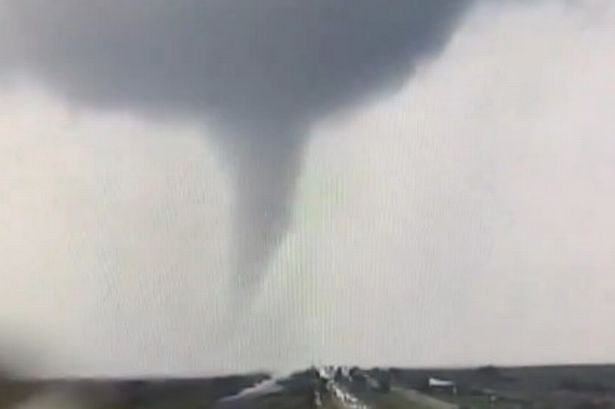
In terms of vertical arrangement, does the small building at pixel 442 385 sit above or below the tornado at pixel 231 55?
below

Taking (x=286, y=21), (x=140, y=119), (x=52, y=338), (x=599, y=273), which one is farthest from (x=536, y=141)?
(x=52, y=338)

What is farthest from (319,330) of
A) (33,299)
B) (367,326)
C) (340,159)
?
(33,299)

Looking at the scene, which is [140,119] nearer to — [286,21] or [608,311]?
[286,21]

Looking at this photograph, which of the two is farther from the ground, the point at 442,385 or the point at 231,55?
the point at 231,55

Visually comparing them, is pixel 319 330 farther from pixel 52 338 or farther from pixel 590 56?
pixel 590 56

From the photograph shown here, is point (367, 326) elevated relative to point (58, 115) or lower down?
lower down

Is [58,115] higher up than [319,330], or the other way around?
[58,115]

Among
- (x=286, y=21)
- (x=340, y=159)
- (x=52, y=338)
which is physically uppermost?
(x=286, y=21)

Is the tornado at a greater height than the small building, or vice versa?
the tornado

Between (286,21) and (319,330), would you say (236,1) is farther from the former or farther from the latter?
(319,330)
